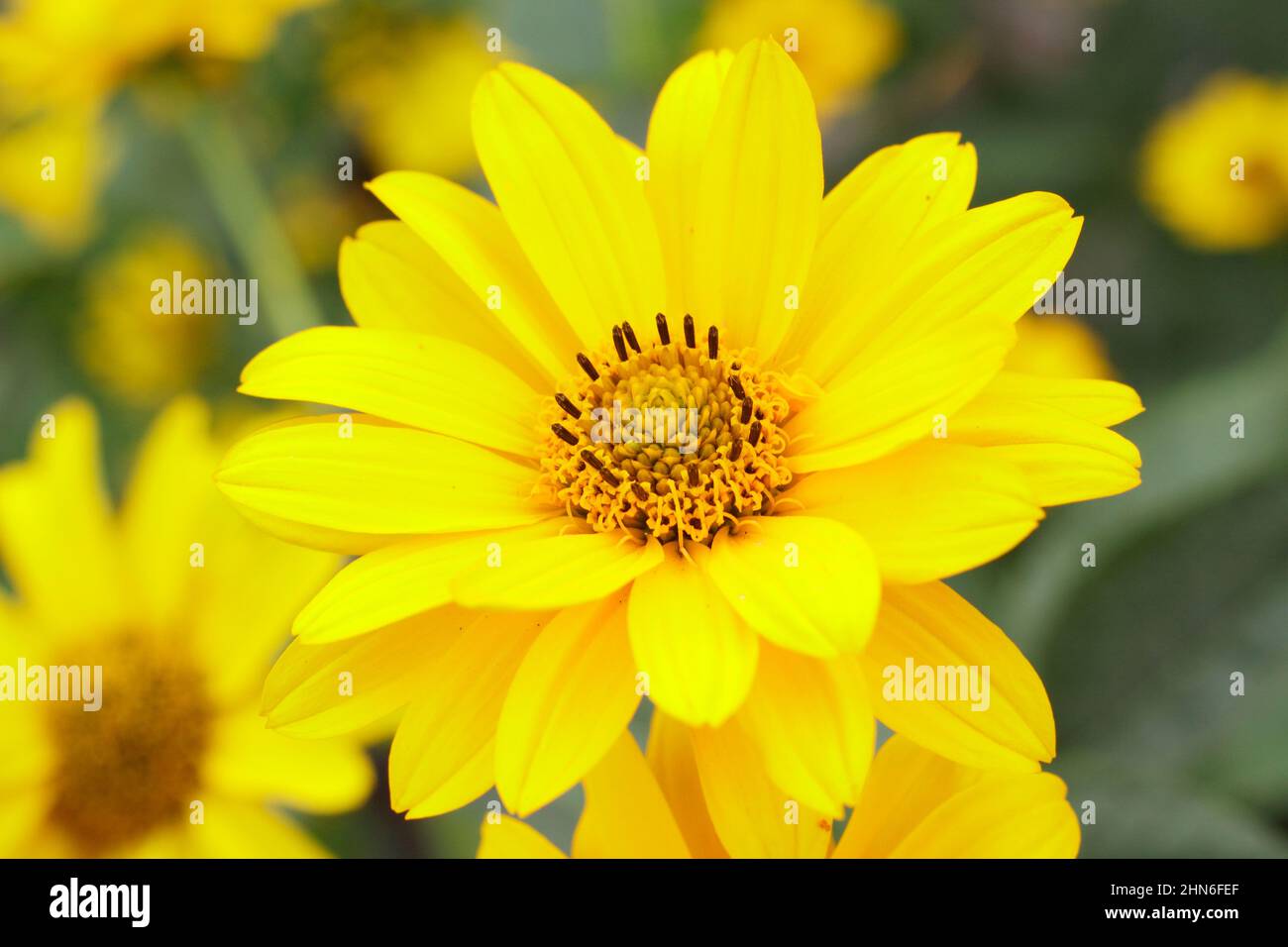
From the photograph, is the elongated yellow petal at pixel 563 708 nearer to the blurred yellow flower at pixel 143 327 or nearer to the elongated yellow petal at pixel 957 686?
the elongated yellow petal at pixel 957 686

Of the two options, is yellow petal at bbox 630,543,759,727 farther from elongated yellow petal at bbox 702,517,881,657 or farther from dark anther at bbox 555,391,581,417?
dark anther at bbox 555,391,581,417

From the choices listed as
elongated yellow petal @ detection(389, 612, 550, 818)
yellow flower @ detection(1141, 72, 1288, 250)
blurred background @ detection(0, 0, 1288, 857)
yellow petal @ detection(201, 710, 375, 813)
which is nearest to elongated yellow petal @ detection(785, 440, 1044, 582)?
elongated yellow petal @ detection(389, 612, 550, 818)

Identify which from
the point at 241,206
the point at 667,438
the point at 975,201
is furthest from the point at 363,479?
the point at 975,201

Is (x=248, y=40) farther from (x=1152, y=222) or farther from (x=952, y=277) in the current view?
(x=1152, y=222)

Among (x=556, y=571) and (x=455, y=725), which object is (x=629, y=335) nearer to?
(x=556, y=571)

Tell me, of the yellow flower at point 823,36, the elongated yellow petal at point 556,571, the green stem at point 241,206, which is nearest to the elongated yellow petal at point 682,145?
the elongated yellow petal at point 556,571

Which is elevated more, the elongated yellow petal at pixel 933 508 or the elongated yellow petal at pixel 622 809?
the elongated yellow petal at pixel 933 508
